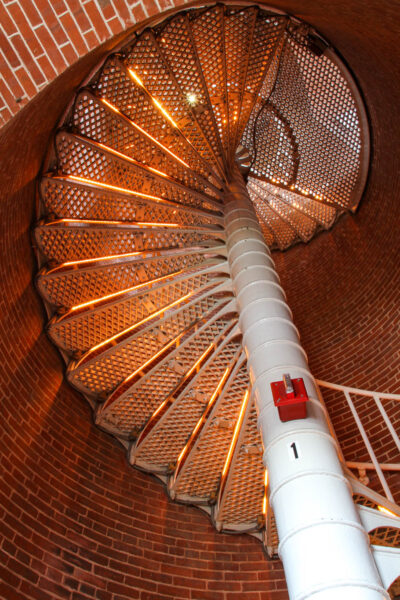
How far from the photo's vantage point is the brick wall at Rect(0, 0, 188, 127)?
7.46 feet

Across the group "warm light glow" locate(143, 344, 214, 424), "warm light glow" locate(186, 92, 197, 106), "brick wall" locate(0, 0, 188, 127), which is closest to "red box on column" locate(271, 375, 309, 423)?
"brick wall" locate(0, 0, 188, 127)

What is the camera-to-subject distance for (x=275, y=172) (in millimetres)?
6359

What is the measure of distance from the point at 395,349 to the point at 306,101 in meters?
3.11

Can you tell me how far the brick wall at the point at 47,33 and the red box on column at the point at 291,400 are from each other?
195 cm

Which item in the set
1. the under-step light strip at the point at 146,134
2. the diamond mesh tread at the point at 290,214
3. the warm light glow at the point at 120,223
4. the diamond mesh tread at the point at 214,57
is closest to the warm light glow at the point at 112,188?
the warm light glow at the point at 120,223

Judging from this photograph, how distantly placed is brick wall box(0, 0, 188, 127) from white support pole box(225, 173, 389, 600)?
1.88 metres

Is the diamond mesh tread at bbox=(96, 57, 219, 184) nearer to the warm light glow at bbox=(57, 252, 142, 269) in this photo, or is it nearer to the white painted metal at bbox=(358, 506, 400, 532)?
the warm light glow at bbox=(57, 252, 142, 269)

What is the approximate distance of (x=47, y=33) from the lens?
2318 mm

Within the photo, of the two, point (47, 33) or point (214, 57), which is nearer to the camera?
point (47, 33)

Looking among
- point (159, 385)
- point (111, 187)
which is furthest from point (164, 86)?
point (159, 385)

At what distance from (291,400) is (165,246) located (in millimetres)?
2845

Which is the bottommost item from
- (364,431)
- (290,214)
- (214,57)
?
(364,431)

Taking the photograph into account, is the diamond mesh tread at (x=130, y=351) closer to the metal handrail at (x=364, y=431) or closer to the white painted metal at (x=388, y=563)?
the metal handrail at (x=364, y=431)

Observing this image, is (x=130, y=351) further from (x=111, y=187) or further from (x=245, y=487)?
(x=245, y=487)
